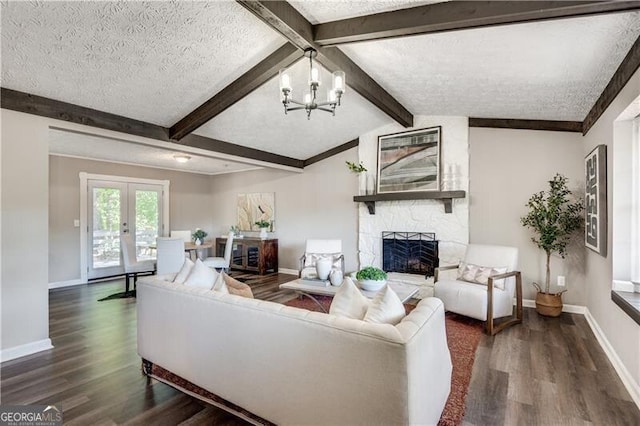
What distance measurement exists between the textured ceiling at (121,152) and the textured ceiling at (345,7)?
2.69 m

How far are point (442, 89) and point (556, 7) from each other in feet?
5.84

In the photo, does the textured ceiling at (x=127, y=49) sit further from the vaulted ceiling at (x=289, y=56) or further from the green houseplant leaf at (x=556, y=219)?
the green houseplant leaf at (x=556, y=219)

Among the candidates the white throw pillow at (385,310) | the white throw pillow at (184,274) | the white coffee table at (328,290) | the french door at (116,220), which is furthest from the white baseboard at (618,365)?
the french door at (116,220)

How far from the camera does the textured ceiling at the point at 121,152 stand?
454 centimetres

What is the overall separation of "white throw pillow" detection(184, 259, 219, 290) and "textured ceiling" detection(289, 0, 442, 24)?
6.91 feet

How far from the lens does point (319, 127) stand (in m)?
4.93

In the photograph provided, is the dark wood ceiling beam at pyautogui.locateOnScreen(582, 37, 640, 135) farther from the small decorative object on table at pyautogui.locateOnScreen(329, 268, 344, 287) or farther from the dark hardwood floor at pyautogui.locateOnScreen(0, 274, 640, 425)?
the small decorative object on table at pyautogui.locateOnScreen(329, 268, 344, 287)

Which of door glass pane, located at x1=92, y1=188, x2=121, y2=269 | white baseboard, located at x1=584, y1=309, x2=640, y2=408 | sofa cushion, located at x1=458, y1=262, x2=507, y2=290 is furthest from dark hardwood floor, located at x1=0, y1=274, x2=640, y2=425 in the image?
door glass pane, located at x1=92, y1=188, x2=121, y2=269

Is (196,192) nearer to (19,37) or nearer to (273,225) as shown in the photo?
(273,225)

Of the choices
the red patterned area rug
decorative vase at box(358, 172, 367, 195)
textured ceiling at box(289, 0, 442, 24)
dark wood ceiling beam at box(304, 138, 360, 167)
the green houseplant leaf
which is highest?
textured ceiling at box(289, 0, 442, 24)

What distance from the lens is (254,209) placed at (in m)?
7.24

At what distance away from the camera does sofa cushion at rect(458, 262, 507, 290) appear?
372 centimetres

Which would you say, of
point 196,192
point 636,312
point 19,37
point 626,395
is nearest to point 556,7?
point 636,312

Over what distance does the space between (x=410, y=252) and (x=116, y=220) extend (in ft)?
18.2
